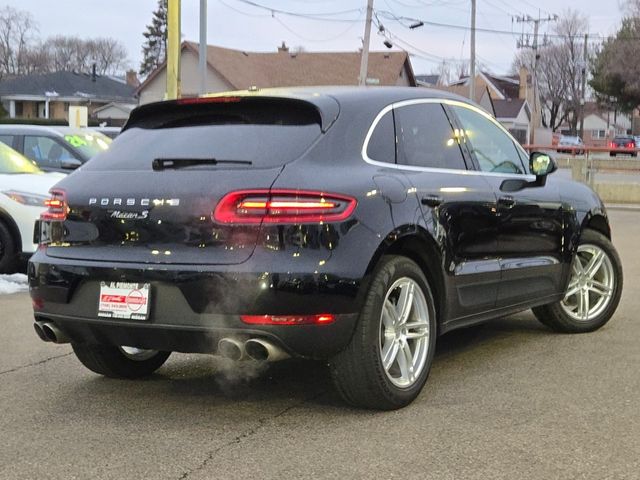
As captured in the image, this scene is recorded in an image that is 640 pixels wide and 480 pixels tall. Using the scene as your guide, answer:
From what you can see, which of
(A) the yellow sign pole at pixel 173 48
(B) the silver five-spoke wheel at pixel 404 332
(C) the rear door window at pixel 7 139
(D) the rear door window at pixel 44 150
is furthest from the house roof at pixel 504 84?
(B) the silver five-spoke wheel at pixel 404 332

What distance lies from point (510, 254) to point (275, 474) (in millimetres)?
2497

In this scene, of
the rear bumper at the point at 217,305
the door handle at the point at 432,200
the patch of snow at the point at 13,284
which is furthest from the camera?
the patch of snow at the point at 13,284

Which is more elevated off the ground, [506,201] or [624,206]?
[506,201]

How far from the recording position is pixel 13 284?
8.89 m

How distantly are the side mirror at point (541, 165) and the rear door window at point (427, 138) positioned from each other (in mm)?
807

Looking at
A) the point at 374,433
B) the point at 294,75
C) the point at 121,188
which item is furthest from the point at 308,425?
the point at 294,75

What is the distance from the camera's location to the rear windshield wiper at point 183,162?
4285 mm

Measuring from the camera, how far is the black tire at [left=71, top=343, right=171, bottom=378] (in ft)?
16.6

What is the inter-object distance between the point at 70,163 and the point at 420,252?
8977mm

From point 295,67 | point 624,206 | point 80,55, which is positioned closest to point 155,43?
point 80,55

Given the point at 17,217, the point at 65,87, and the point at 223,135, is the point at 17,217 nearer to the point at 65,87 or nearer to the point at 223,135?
the point at 223,135

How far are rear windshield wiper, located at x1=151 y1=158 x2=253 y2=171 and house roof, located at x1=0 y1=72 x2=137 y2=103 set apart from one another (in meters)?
62.7

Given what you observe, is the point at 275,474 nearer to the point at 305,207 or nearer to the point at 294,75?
the point at 305,207

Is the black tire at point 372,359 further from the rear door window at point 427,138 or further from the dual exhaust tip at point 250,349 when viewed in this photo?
the rear door window at point 427,138
